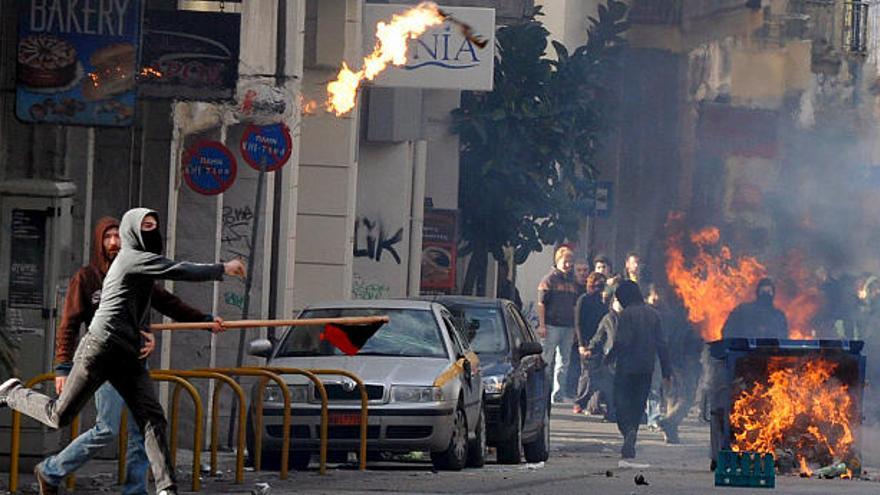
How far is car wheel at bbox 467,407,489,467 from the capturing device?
69.9 ft

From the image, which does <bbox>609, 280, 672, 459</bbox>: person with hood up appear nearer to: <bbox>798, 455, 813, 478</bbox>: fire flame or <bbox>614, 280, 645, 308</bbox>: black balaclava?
<bbox>614, 280, 645, 308</bbox>: black balaclava

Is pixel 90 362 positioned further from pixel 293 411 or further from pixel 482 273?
pixel 482 273

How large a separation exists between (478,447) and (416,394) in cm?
158

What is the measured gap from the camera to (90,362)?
14031mm

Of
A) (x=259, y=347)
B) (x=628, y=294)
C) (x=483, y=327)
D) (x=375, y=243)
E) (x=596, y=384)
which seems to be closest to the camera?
(x=259, y=347)

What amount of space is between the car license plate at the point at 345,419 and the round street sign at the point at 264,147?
4.93 metres

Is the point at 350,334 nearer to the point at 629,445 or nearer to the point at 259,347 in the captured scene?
the point at 259,347

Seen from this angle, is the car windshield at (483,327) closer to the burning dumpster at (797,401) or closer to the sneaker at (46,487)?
the burning dumpster at (797,401)

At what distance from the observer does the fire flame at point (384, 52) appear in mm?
30609

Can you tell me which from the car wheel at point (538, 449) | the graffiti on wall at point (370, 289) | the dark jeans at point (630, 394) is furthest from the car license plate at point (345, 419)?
the graffiti on wall at point (370, 289)

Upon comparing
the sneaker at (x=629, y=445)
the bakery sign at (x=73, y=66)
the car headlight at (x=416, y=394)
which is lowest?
the sneaker at (x=629, y=445)

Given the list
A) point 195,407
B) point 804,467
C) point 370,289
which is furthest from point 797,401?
point 370,289

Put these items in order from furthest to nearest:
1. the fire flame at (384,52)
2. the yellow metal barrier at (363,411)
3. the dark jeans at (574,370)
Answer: the dark jeans at (574,370)
the fire flame at (384,52)
the yellow metal barrier at (363,411)

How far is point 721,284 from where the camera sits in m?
43.8
